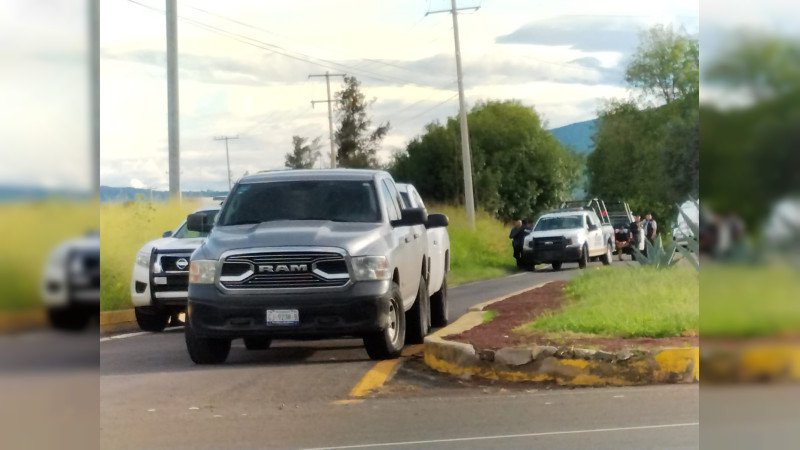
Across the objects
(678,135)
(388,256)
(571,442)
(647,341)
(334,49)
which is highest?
(334,49)

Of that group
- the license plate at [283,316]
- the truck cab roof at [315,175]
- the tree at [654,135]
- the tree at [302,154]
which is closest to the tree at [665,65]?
the tree at [654,135]

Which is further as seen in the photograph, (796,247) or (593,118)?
(593,118)

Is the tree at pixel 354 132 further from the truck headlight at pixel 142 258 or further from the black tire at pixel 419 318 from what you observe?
the truck headlight at pixel 142 258

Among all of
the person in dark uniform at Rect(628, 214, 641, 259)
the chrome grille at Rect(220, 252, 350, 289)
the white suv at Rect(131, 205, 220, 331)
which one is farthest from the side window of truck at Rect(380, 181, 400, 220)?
the person in dark uniform at Rect(628, 214, 641, 259)

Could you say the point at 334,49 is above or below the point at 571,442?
above

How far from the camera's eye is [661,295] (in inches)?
241

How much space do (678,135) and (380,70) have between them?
1.49 metres

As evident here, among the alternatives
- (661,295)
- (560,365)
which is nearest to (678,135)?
(661,295)

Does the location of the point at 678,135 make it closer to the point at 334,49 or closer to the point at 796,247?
the point at 796,247

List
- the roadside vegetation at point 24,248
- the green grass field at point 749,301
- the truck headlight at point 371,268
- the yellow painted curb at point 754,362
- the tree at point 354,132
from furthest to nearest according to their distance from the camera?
the tree at point 354,132 < the truck headlight at point 371,268 < the yellow painted curb at point 754,362 < the green grass field at point 749,301 < the roadside vegetation at point 24,248

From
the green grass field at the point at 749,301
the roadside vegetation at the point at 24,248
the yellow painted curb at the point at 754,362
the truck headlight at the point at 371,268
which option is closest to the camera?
the roadside vegetation at the point at 24,248

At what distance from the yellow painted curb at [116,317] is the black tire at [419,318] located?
1338mm

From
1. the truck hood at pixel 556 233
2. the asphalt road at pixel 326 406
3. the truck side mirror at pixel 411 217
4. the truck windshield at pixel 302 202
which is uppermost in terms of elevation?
the truck windshield at pixel 302 202

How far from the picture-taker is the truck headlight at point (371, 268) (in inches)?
232
